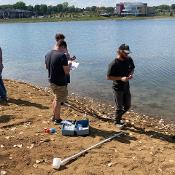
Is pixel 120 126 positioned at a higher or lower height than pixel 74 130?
lower

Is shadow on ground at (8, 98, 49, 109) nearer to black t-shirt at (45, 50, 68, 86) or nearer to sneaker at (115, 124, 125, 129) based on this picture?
black t-shirt at (45, 50, 68, 86)

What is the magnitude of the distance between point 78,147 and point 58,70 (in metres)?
2.24

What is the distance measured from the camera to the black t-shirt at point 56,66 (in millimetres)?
10738

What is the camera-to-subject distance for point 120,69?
11.1 metres

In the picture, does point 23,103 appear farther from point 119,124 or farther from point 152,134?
point 152,134

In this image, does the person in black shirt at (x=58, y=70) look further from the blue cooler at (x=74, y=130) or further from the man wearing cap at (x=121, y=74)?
the man wearing cap at (x=121, y=74)

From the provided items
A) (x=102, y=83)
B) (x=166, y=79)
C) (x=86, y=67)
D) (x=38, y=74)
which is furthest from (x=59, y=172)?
(x=86, y=67)

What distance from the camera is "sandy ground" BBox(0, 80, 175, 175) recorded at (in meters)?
8.75

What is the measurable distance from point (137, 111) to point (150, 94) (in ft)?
11.1

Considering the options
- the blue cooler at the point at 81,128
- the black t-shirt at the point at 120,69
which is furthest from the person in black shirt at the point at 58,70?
the black t-shirt at the point at 120,69

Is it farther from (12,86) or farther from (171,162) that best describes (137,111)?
(171,162)

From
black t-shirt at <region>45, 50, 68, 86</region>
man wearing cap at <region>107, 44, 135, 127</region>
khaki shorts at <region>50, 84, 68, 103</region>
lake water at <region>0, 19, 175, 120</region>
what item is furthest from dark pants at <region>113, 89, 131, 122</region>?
lake water at <region>0, 19, 175, 120</region>

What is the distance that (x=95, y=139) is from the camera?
34.0 feet

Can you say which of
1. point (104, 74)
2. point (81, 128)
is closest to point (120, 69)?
point (81, 128)
